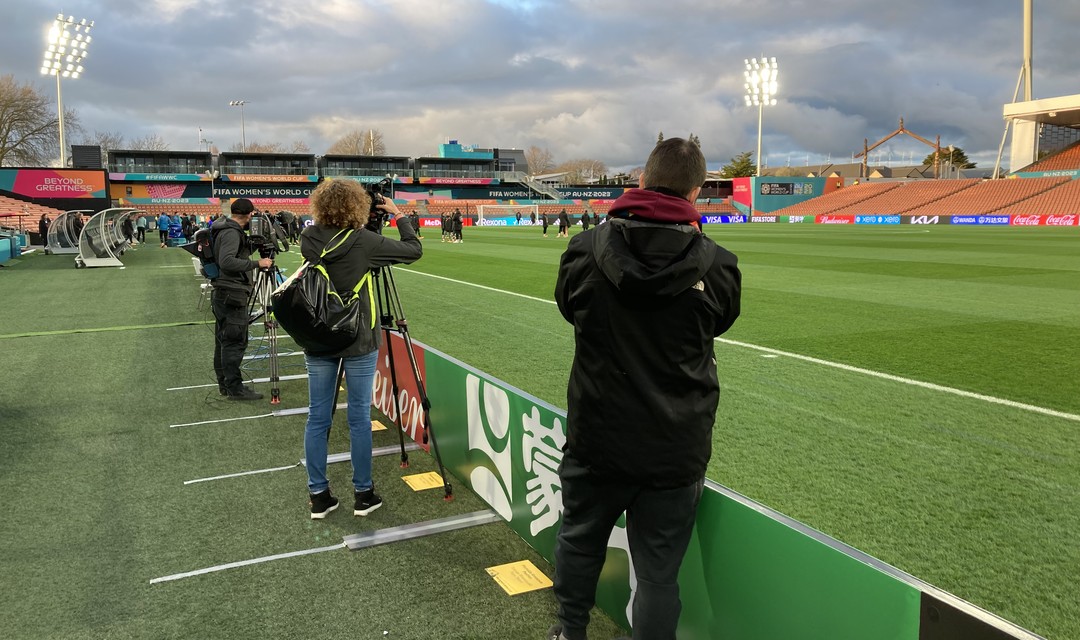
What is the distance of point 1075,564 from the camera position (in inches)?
133

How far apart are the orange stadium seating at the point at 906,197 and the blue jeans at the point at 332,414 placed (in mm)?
59615

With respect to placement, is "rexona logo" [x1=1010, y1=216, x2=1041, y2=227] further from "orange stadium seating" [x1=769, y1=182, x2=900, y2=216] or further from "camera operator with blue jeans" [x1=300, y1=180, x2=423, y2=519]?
"camera operator with blue jeans" [x1=300, y1=180, x2=423, y2=519]

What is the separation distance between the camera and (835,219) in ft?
190

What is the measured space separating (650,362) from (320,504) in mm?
2681

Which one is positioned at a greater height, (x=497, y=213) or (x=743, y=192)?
(x=743, y=192)

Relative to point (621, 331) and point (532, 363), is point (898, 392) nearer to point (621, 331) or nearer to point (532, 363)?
point (532, 363)

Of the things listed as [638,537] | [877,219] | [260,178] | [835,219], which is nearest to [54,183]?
[638,537]

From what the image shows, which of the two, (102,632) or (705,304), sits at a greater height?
(705,304)

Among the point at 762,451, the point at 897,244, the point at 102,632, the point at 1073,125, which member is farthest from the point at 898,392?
the point at 1073,125

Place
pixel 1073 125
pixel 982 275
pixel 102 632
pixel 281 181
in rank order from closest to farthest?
pixel 102 632, pixel 982 275, pixel 1073 125, pixel 281 181

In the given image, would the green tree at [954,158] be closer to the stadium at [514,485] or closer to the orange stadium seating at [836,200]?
the orange stadium seating at [836,200]

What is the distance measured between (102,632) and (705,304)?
2806mm

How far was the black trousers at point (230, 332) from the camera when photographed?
6773 mm

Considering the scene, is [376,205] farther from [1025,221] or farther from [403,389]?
[1025,221]
